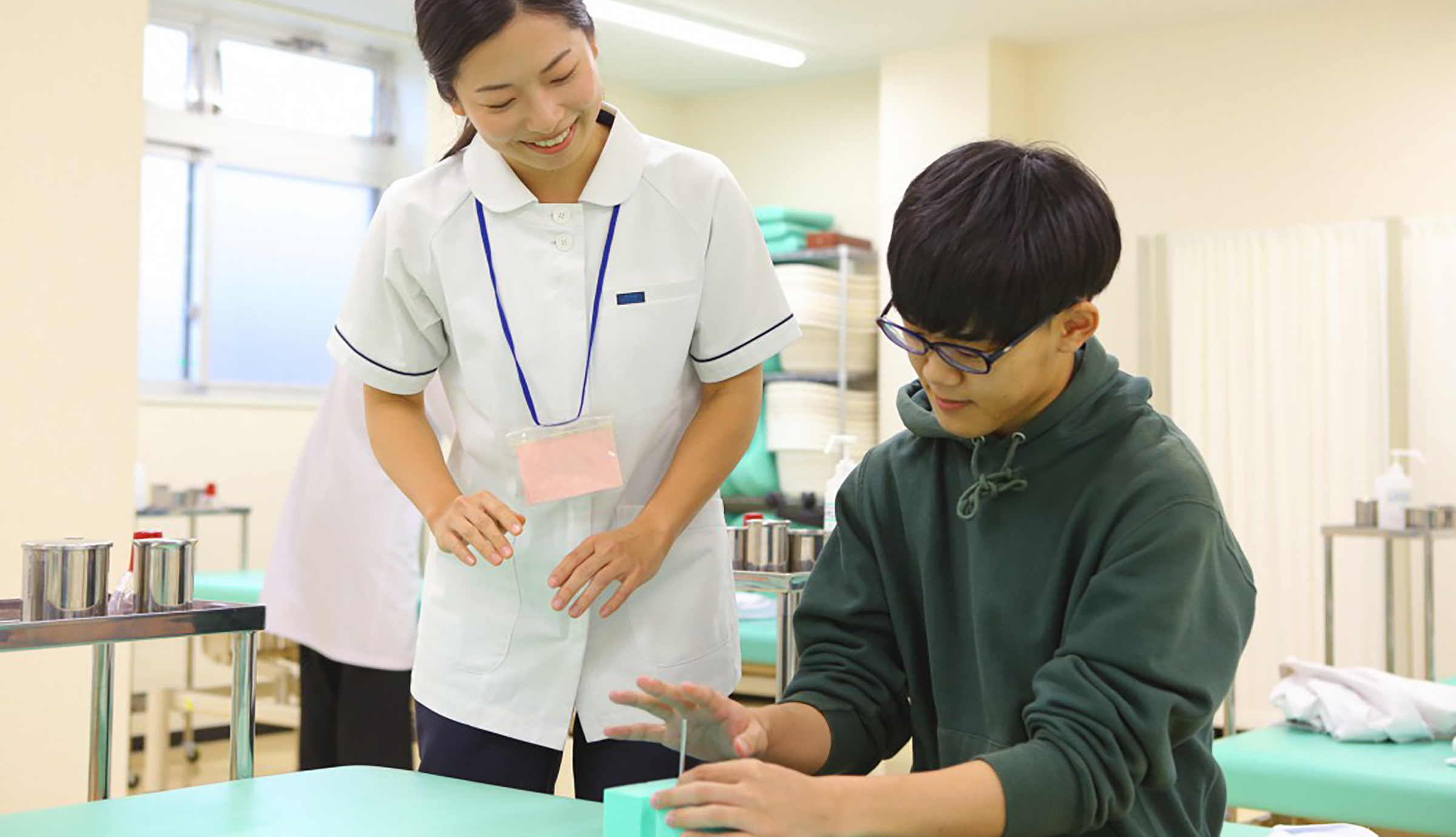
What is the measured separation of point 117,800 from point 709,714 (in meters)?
0.58

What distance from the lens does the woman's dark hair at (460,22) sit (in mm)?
1323

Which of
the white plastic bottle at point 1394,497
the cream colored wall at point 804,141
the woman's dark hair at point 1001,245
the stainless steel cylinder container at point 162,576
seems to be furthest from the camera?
the cream colored wall at point 804,141

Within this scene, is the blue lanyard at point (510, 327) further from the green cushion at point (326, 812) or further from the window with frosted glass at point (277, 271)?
the window with frosted glass at point (277, 271)

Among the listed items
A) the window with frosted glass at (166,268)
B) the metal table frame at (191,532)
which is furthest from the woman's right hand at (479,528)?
the window with frosted glass at (166,268)

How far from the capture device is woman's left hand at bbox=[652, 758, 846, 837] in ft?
3.03

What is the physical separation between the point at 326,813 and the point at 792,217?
4982mm

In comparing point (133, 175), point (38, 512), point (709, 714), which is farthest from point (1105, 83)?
point (709, 714)

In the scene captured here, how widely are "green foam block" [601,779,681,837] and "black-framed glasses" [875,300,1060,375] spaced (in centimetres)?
35

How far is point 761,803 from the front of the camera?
3.02 ft

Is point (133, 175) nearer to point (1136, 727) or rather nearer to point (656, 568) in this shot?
point (656, 568)

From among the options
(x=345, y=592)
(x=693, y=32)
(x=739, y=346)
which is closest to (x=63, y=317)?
(x=345, y=592)

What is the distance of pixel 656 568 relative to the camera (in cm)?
142

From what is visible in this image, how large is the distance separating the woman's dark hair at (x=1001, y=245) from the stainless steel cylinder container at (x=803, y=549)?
3.21ft

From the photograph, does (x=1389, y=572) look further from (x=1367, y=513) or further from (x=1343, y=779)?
(x=1343, y=779)
